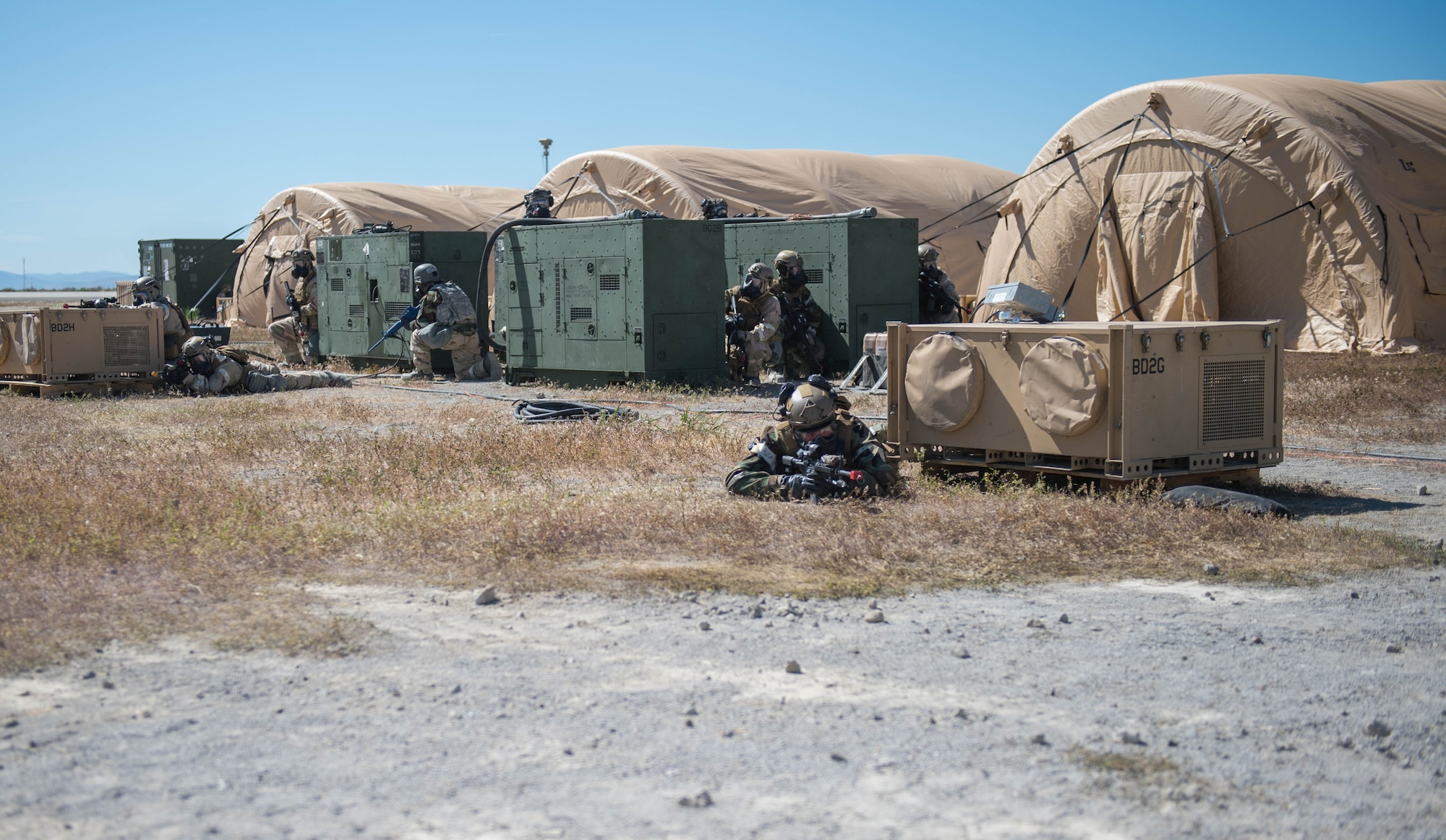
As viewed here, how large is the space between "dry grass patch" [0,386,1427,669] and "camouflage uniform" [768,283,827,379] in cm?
699

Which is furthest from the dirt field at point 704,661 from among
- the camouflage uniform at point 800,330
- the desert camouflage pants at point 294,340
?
the desert camouflage pants at point 294,340

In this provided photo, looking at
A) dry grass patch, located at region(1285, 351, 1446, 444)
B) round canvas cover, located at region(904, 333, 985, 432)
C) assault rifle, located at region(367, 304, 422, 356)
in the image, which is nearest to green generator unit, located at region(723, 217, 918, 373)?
dry grass patch, located at region(1285, 351, 1446, 444)

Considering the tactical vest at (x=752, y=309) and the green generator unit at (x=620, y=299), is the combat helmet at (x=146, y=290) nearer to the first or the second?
the green generator unit at (x=620, y=299)

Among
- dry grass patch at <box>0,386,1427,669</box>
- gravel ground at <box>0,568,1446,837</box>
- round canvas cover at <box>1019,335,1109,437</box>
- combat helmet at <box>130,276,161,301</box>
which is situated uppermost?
combat helmet at <box>130,276,161,301</box>

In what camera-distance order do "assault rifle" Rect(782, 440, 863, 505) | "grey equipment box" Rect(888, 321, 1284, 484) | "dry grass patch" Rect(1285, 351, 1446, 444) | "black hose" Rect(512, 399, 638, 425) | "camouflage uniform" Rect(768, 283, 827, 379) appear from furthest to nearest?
1. "camouflage uniform" Rect(768, 283, 827, 379)
2. "black hose" Rect(512, 399, 638, 425)
3. "dry grass patch" Rect(1285, 351, 1446, 444)
4. "assault rifle" Rect(782, 440, 863, 505)
5. "grey equipment box" Rect(888, 321, 1284, 484)

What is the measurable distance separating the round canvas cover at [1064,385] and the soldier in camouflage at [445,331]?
11291mm

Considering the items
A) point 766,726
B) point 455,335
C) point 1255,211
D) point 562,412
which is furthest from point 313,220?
point 766,726

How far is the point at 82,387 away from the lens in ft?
50.3

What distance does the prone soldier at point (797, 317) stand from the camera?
52.1ft

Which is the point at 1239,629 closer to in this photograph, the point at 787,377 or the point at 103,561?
the point at 103,561

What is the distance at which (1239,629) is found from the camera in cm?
493

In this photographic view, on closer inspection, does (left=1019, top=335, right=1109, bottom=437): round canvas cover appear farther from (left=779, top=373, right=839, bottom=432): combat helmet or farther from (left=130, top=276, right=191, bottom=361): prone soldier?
(left=130, top=276, right=191, bottom=361): prone soldier

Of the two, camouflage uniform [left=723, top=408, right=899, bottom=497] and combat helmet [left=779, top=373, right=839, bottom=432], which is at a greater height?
combat helmet [left=779, top=373, right=839, bottom=432]

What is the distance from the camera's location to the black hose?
11.6m
